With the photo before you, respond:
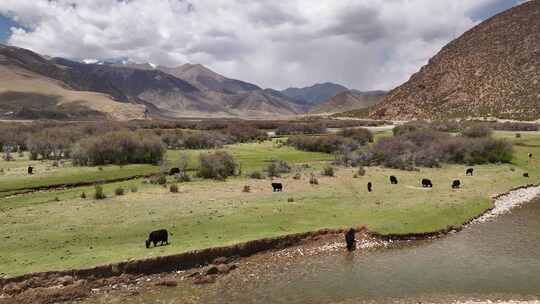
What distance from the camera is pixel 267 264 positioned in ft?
87.1

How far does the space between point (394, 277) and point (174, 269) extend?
11.5m

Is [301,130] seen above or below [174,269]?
above

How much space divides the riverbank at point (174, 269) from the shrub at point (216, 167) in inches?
985

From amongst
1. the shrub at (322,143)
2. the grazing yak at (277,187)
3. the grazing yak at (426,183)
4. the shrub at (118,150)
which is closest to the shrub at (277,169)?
the grazing yak at (277,187)

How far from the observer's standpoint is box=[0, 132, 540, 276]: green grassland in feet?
89.0

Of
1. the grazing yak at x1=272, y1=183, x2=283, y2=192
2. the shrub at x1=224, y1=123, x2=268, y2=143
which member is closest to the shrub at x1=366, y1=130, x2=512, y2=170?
the grazing yak at x1=272, y1=183, x2=283, y2=192

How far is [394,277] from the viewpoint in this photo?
24.0 metres

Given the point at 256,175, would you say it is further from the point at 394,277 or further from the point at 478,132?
the point at 478,132

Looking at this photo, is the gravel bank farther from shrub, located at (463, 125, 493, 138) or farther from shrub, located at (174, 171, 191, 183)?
shrub, located at (463, 125, 493, 138)

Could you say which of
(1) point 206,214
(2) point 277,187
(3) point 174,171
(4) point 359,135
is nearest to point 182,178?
(3) point 174,171

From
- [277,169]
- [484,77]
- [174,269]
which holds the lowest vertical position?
[174,269]

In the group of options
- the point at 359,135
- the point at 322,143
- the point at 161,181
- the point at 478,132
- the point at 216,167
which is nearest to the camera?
the point at 161,181

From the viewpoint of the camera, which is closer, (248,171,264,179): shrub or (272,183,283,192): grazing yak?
(272,183,283,192): grazing yak

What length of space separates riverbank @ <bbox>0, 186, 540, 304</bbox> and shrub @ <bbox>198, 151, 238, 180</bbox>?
2501 cm
